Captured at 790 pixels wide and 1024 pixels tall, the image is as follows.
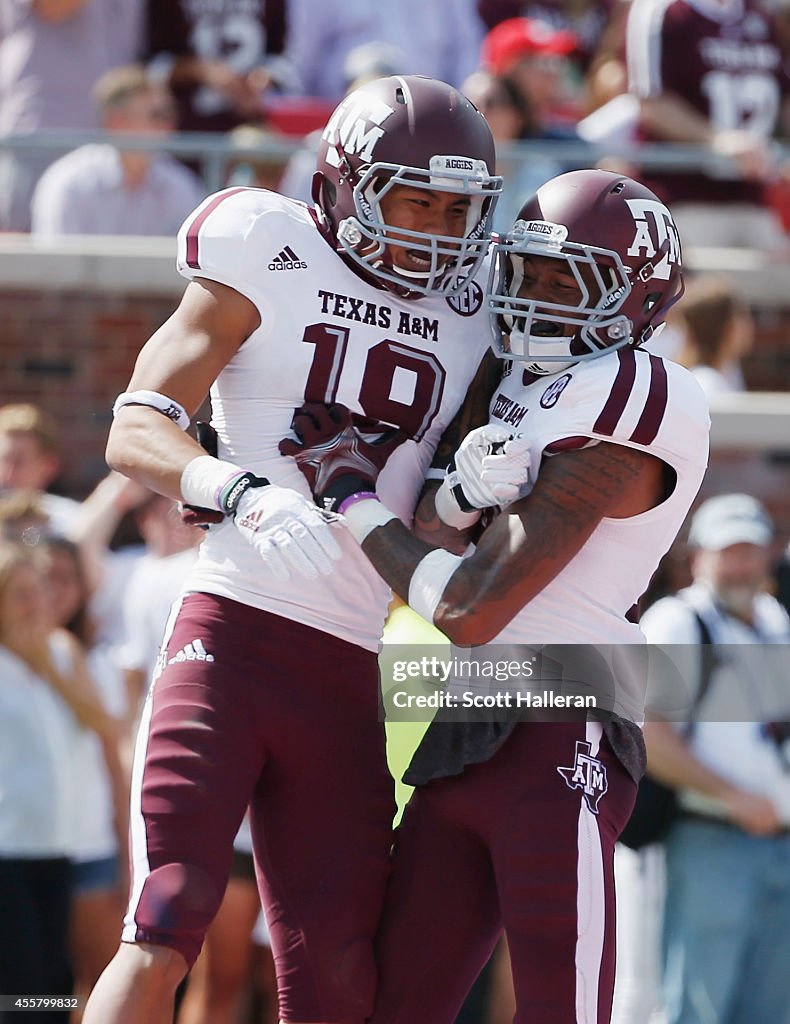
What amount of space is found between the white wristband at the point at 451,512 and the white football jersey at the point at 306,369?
179mm

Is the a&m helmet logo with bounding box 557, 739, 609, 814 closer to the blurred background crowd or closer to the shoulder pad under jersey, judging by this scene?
the shoulder pad under jersey

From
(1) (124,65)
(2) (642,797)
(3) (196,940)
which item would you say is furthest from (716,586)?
(1) (124,65)

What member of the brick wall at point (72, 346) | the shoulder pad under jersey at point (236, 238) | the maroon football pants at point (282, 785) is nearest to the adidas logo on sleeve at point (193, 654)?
→ the maroon football pants at point (282, 785)

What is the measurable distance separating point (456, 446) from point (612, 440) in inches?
15.5

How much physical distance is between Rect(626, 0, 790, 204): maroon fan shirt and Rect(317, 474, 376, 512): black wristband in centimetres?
450

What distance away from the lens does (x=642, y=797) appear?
5098 mm

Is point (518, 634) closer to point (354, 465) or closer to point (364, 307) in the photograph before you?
point (354, 465)

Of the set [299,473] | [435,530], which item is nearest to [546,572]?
[435,530]

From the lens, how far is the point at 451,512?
338 cm

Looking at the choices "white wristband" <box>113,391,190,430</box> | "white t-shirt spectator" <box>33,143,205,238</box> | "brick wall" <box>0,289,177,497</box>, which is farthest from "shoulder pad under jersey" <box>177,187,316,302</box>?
"white t-shirt spectator" <box>33,143,205,238</box>

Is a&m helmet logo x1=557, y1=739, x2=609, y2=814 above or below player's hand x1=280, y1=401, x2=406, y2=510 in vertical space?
below

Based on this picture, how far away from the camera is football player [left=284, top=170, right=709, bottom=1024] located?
3.23 meters

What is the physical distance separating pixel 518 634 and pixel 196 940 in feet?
2.67

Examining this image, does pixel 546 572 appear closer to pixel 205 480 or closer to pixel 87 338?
pixel 205 480
